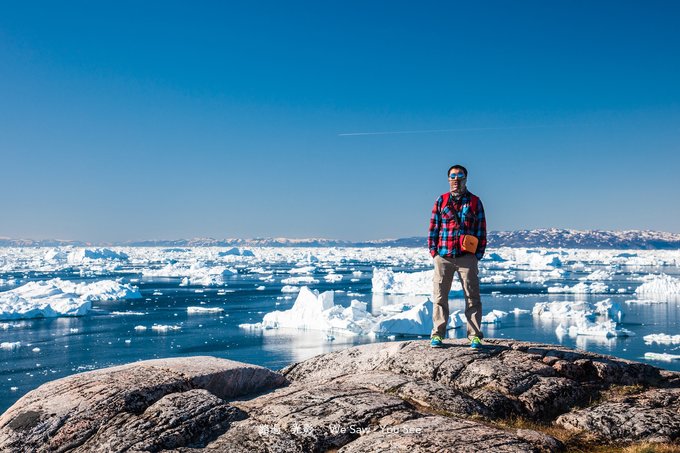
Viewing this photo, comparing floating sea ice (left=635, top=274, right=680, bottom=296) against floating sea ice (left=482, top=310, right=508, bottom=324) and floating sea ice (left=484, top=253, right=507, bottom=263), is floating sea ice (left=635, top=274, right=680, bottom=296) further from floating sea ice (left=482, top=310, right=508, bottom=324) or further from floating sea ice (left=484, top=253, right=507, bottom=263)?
floating sea ice (left=484, top=253, right=507, bottom=263)

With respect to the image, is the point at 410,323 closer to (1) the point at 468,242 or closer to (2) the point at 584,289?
(2) the point at 584,289

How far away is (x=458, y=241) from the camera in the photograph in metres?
5.92

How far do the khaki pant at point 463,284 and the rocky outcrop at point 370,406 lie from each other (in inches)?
10.5

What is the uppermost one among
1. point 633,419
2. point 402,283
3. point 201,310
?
point 633,419

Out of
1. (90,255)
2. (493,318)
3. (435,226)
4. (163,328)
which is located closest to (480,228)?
(435,226)

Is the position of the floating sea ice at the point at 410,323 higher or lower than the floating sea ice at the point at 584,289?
lower

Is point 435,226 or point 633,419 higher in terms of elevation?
point 435,226

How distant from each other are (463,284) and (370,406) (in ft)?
6.18

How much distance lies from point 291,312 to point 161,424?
110ft

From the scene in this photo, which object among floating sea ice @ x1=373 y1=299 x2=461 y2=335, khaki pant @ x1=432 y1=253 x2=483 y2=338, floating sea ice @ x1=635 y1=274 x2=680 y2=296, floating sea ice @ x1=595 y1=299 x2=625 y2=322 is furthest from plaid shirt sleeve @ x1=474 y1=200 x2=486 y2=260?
floating sea ice @ x1=635 y1=274 x2=680 y2=296

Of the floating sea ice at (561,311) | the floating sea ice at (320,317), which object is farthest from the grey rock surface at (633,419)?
the floating sea ice at (561,311)

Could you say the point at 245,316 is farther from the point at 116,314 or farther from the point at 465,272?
the point at 465,272

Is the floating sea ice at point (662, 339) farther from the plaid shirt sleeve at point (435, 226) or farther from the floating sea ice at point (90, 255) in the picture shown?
the floating sea ice at point (90, 255)

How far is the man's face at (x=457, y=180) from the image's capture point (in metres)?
5.87
